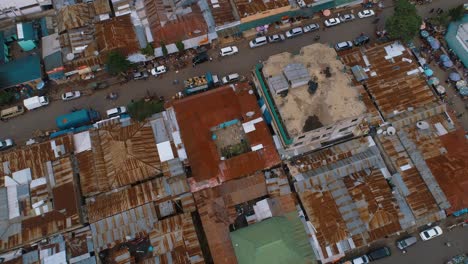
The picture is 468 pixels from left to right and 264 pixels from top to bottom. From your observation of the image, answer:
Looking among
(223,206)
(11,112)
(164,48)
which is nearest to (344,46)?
(164,48)

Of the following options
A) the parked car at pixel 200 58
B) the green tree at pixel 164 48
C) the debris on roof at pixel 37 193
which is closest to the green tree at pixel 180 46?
the green tree at pixel 164 48

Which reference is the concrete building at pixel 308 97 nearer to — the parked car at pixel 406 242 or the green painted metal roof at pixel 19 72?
the parked car at pixel 406 242

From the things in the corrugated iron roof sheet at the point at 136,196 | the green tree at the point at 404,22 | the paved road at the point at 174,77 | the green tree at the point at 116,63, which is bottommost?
the corrugated iron roof sheet at the point at 136,196

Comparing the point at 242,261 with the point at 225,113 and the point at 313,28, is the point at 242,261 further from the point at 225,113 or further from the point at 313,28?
the point at 313,28

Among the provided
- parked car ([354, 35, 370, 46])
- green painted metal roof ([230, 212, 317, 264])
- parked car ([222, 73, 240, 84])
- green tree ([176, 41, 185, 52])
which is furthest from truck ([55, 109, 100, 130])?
parked car ([354, 35, 370, 46])

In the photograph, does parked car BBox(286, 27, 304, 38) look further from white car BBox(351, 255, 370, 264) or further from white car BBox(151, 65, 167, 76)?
white car BBox(351, 255, 370, 264)

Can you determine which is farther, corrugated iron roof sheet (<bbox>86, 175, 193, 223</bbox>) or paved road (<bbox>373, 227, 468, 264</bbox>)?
paved road (<bbox>373, 227, 468, 264</bbox>)
